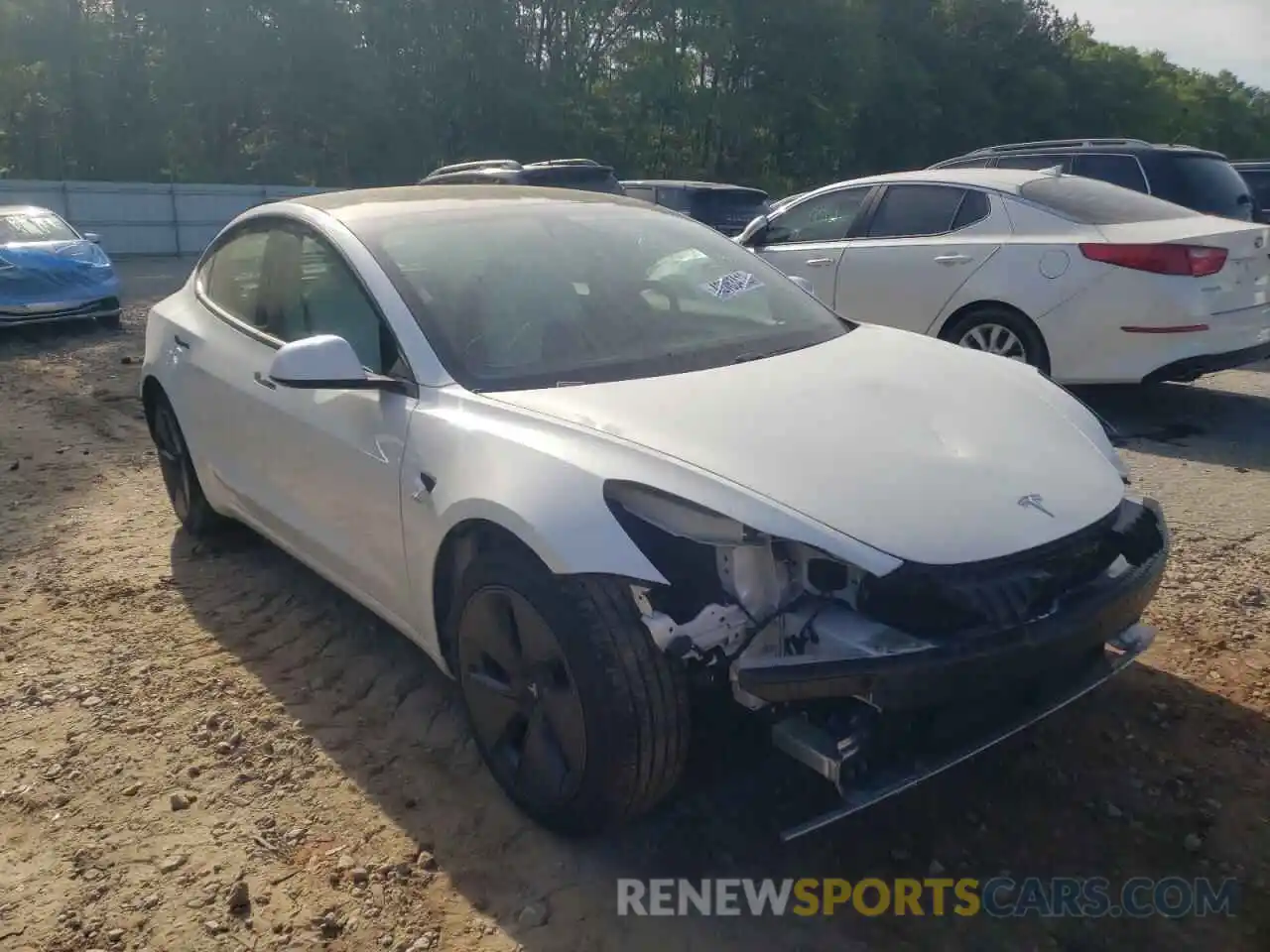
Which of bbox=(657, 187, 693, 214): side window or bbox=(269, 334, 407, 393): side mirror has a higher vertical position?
bbox=(269, 334, 407, 393): side mirror

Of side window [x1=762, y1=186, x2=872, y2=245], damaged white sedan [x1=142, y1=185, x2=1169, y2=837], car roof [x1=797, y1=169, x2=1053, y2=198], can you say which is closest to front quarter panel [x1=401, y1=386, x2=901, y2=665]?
damaged white sedan [x1=142, y1=185, x2=1169, y2=837]

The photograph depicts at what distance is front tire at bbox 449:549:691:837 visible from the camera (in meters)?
2.45

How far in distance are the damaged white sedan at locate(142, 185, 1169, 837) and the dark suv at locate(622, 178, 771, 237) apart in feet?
29.7

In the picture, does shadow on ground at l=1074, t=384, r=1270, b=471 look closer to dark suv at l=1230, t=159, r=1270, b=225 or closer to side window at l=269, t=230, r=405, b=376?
side window at l=269, t=230, r=405, b=376

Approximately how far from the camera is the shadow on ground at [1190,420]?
593 centimetres

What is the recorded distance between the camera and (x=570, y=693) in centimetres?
255

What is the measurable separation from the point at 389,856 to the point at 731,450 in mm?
1345

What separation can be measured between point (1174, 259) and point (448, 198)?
4.21 meters

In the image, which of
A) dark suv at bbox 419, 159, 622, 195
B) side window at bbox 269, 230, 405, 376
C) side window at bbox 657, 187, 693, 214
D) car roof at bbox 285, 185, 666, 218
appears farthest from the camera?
side window at bbox 657, 187, 693, 214

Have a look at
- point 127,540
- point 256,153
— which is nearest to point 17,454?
point 127,540

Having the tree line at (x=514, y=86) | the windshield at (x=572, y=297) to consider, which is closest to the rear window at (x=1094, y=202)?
the windshield at (x=572, y=297)

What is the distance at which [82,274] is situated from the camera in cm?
1109

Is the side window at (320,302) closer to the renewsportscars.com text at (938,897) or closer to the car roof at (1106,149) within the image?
the renewsportscars.com text at (938,897)

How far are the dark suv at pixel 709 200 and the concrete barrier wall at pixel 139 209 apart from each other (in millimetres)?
11769
